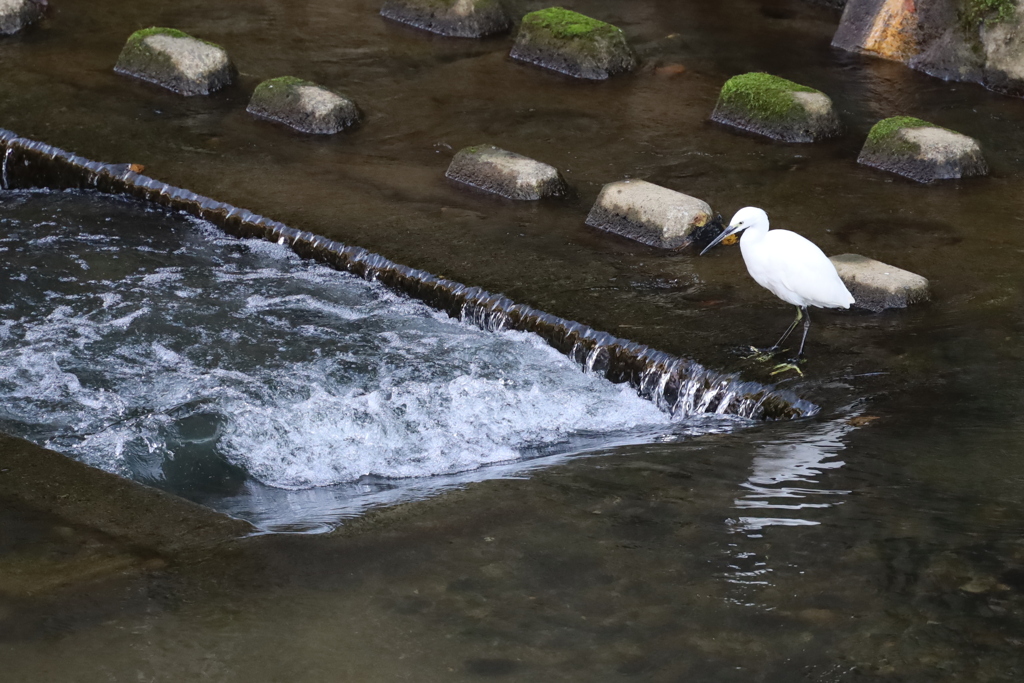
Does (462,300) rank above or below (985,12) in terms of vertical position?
below

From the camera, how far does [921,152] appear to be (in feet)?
24.5

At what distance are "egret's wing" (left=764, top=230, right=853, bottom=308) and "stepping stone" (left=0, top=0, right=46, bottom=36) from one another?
7.36m

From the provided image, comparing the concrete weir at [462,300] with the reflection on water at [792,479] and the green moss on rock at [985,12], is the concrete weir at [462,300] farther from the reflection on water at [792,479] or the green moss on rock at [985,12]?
the green moss on rock at [985,12]

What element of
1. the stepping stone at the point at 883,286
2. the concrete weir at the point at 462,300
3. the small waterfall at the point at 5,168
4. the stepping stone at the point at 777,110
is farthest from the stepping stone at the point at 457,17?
the stepping stone at the point at 883,286

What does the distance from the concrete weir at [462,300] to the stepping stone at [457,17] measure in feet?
12.5

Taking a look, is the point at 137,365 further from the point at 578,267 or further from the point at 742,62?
the point at 742,62

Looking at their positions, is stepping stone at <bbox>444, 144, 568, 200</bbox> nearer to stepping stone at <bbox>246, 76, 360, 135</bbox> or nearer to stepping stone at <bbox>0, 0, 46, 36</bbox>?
stepping stone at <bbox>246, 76, 360, 135</bbox>

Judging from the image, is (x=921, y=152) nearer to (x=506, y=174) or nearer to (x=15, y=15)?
(x=506, y=174)

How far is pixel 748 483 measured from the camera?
405 cm

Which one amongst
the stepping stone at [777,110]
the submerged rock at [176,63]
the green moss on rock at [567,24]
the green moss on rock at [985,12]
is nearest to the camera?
the stepping stone at [777,110]

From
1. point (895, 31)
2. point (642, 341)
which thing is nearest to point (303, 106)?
point (642, 341)

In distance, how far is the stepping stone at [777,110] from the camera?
26.4 feet

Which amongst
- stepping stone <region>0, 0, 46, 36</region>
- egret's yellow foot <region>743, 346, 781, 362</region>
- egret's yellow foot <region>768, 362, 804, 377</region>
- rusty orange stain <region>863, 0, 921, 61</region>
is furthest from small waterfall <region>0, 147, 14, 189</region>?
rusty orange stain <region>863, 0, 921, 61</region>

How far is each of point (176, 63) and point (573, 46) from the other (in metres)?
3.23
